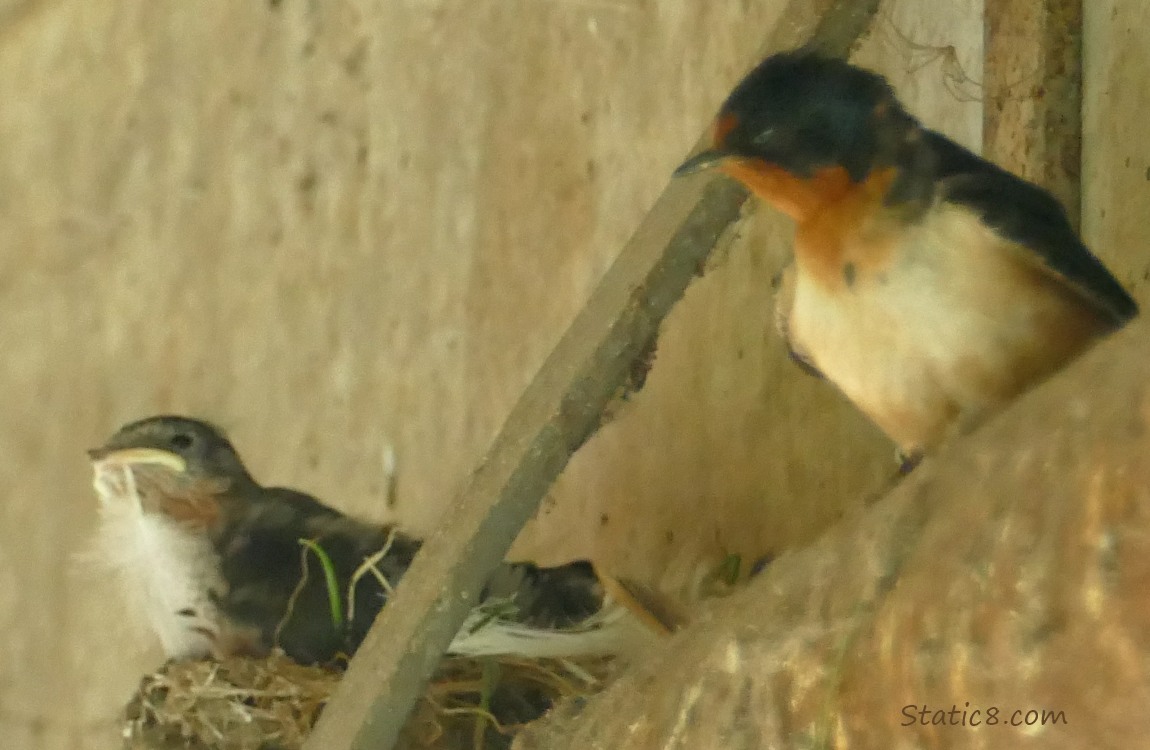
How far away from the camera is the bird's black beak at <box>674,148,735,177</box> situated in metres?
1.08

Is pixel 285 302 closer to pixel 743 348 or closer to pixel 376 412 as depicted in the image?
pixel 376 412

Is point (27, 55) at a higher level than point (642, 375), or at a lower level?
higher

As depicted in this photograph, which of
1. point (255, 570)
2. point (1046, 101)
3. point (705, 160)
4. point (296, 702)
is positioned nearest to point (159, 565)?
point (255, 570)

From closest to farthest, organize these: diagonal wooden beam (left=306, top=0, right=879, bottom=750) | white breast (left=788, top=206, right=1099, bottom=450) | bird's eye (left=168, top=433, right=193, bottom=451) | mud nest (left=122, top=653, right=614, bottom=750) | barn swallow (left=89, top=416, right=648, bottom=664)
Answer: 1. white breast (left=788, top=206, right=1099, bottom=450)
2. diagonal wooden beam (left=306, top=0, right=879, bottom=750)
3. mud nest (left=122, top=653, right=614, bottom=750)
4. barn swallow (left=89, top=416, right=648, bottom=664)
5. bird's eye (left=168, top=433, right=193, bottom=451)

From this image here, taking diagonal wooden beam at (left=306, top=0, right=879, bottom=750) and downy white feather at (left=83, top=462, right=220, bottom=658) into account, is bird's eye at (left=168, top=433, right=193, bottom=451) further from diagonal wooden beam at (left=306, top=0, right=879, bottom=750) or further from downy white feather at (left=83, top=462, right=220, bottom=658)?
diagonal wooden beam at (left=306, top=0, right=879, bottom=750)

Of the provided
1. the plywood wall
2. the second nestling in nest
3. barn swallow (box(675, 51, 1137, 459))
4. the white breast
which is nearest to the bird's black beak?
barn swallow (box(675, 51, 1137, 459))

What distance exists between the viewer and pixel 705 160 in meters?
1.08

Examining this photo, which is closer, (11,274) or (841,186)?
(841,186)

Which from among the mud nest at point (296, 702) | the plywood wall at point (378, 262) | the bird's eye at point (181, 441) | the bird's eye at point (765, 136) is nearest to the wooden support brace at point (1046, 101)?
the plywood wall at point (378, 262)

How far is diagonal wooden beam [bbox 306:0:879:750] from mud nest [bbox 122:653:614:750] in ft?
0.40

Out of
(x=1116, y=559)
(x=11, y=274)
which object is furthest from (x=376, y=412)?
(x=1116, y=559)

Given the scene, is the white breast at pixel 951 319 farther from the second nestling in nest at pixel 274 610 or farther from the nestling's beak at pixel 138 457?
the nestling's beak at pixel 138 457

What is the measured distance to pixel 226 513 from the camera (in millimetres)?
1519

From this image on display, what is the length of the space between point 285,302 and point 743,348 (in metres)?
0.68
